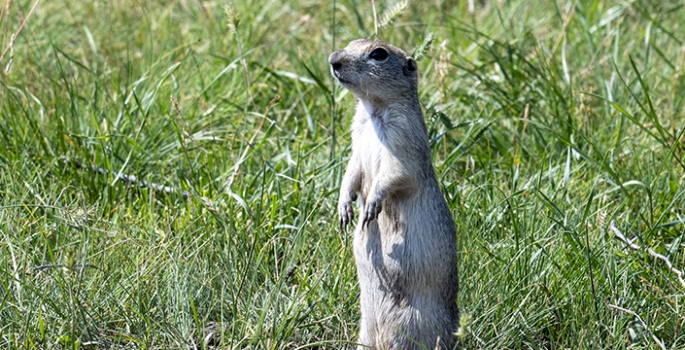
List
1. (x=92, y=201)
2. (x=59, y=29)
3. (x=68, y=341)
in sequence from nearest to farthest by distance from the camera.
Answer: (x=68, y=341)
(x=92, y=201)
(x=59, y=29)

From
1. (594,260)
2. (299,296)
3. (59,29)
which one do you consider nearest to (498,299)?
(594,260)

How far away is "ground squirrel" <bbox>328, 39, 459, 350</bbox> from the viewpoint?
10.8ft

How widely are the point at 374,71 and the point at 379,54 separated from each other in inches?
2.9

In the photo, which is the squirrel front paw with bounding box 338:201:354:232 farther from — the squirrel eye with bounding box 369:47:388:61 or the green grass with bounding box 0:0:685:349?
the squirrel eye with bounding box 369:47:388:61

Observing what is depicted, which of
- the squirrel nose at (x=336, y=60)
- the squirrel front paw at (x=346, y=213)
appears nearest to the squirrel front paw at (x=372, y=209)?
the squirrel front paw at (x=346, y=213)

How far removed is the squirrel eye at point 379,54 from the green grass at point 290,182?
0.59m

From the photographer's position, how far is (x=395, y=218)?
3385 mm

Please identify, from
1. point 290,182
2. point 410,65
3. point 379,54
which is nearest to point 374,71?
point 379,54

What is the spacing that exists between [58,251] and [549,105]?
2.60 meters

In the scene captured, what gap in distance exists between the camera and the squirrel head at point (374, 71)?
10.9ft

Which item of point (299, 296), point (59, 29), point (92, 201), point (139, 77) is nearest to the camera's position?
point (299, 296)

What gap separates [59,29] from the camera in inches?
237

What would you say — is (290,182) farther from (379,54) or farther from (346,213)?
(379,54)

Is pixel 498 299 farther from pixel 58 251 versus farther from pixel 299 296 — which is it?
pixel 58 251
